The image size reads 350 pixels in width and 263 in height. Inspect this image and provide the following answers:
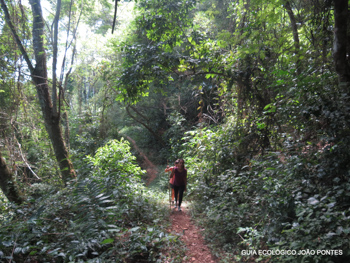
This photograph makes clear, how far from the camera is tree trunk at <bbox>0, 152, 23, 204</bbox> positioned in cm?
528

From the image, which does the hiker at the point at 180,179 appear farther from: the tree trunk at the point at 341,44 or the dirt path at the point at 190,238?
the tree trunk at the point at 341,44

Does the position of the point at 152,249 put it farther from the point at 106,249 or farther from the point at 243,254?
the point at 243,254

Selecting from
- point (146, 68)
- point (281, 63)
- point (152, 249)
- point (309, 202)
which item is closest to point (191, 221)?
point (152, 249)

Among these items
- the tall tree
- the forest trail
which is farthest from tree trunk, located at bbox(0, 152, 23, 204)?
the forest trail

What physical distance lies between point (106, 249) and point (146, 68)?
450cm

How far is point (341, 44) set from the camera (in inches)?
145

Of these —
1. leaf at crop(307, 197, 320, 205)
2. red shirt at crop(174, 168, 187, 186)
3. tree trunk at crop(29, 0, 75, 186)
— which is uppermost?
tree trunk at crop(29, 0, 75, 186)

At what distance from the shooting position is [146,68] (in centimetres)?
602

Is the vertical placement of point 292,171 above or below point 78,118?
below

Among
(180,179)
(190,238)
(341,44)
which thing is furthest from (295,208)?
(180,179)

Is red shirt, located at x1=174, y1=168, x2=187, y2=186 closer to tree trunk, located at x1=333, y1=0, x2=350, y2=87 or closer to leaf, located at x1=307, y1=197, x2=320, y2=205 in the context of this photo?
leaf, located at x1=307, y1=197, x2=320, y2=205

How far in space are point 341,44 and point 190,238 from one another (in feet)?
15.1

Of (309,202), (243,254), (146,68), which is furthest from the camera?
(146,68)

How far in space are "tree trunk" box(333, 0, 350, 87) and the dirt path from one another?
3816mm
